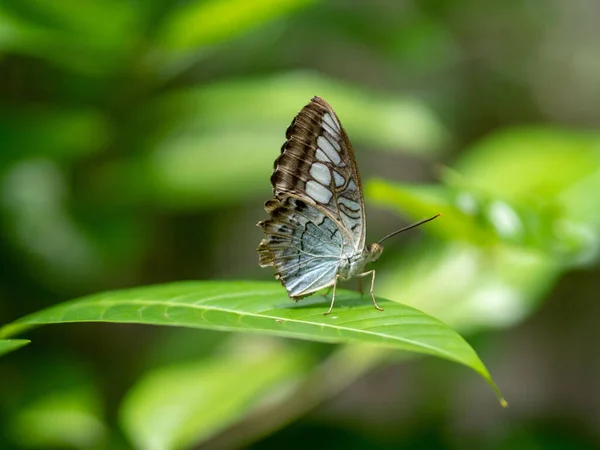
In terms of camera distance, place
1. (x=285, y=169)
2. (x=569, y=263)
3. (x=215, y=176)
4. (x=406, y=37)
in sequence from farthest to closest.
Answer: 1. (x=406, y=37)
2. (x=215, y=176)
3. (x=569, y=263)
4. (x=285, y=169)

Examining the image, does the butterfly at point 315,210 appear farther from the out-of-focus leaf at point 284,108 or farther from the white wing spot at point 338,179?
the out-of-focus leaf at point 284,108

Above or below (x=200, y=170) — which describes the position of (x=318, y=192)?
below

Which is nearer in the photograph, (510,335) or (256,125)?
(256,125)

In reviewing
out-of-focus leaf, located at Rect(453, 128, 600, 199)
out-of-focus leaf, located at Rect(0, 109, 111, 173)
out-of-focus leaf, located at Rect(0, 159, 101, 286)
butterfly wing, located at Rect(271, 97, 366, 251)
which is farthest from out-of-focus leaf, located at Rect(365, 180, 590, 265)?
out-of-focus leaf, located at Rect(0, 159, 101, 286)

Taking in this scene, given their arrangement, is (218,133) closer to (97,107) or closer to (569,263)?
(97,107)

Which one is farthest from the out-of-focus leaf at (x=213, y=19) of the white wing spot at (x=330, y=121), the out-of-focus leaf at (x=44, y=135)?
the white wing spot at (x=330, y=121)

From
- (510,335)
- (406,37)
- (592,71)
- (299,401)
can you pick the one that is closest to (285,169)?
(299,401)

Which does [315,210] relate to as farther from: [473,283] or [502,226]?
[473,283]

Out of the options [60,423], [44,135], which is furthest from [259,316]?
[44,135]
